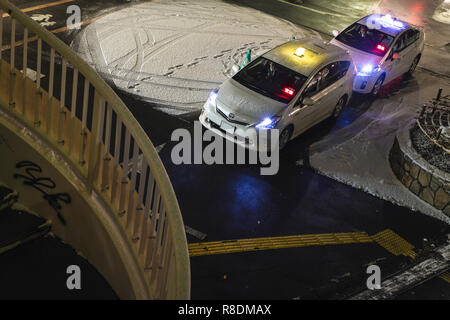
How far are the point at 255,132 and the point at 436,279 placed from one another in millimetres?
4017

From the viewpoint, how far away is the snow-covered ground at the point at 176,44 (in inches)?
526

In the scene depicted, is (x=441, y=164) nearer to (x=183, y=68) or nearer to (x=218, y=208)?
(x=218, y=208)

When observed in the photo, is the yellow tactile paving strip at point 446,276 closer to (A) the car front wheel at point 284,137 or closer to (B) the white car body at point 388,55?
(A) the car front wheel at point 284,137

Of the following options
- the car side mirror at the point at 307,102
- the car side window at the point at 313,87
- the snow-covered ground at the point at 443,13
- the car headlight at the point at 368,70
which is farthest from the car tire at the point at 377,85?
the snow-covered ground at the point at 443,13

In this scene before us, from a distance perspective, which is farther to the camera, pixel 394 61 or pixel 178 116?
pixel 394 61

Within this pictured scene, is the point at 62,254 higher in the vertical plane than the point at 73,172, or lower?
lower

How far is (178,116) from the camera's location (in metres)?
12.3

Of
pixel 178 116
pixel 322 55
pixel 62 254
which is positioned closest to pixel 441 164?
pixel 322 55

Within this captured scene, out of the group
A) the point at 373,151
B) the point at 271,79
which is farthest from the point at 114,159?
the point at 373,151

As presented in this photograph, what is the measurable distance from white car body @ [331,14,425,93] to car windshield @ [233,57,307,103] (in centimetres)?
279

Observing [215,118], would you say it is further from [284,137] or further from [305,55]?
[305,55]

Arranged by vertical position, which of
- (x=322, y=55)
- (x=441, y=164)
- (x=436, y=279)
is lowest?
(x=436, y=279)

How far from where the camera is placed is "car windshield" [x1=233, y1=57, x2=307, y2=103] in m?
11.6

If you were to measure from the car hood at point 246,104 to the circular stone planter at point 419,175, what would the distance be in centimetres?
244
